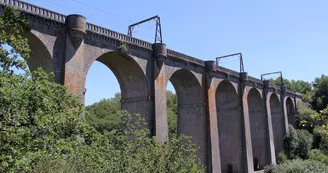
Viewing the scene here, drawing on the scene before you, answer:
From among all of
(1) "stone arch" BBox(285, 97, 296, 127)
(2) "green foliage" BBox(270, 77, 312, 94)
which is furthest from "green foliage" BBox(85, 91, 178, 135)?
(2) "green foliage" BBox(270, 77, 312, 94)

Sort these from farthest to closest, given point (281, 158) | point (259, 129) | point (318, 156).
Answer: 1. point (259, 129)
2. point (281, 158)
3. point (318, 156)

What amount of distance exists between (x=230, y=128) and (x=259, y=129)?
278 inches

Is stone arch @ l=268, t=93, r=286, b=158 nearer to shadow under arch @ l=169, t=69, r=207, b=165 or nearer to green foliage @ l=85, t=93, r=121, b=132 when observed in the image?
shadow under arch @ l=169, t=69, r=207, b=165

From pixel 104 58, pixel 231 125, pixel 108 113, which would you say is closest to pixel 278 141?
pixel 231 125

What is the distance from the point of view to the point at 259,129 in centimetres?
3641

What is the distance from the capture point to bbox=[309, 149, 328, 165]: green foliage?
3347 centimetres

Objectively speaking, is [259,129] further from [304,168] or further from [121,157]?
[121,157]

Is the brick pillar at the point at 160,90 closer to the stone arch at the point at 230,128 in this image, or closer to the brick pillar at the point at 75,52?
the brick pillar at the point at 75,52

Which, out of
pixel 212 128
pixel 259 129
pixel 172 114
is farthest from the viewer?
pixel 172 114

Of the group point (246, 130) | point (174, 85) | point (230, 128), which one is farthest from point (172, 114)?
point (174, 85)

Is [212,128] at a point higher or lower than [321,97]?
lower

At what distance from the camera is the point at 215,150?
25109mm

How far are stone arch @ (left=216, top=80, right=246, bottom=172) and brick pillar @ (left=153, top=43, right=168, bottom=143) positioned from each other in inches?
394

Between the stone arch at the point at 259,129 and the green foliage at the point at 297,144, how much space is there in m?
4.57
